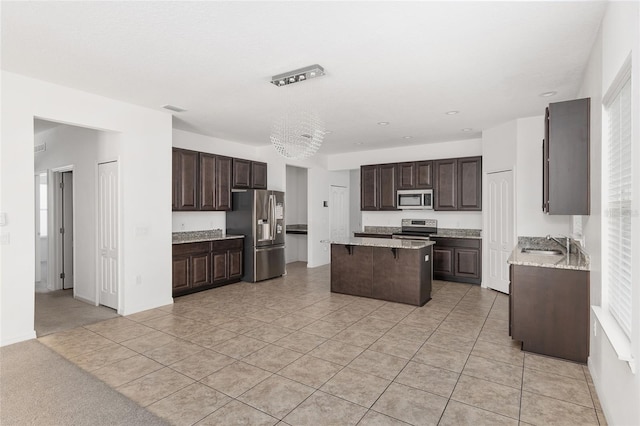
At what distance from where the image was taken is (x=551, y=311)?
327 centimetres

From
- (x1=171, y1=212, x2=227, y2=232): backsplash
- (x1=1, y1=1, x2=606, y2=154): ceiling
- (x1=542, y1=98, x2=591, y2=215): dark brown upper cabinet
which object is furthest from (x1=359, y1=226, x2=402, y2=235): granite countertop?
(x1=542, y1=98, x2=591, y2=215): dark brown upper cabinet

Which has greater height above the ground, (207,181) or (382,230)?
(207,181)

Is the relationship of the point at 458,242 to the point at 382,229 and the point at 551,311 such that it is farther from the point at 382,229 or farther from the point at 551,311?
the point at 551,311

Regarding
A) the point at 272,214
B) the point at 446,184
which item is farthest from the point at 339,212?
the point at 446,184

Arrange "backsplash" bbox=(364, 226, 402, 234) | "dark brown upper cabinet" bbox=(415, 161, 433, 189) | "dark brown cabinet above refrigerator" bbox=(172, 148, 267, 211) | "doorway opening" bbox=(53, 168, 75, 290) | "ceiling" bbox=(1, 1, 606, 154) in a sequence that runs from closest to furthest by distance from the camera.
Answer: "ceiling" bbox=(1, 1, 606, 154), "dark brown cabinet above refrigerator" bbox=(172, 148, 267, 211), "doorway opening" bbox=(53, 168, 75, 290), "dark brown upper cabinet" bbox=(415, 161, 433, 189), "backsplash" bbox=(364, 226, 402, 234)

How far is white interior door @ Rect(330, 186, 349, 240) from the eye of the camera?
8969 millimetres

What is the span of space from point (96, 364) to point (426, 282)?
415 centimetres

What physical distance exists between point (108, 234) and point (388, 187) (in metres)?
5.27

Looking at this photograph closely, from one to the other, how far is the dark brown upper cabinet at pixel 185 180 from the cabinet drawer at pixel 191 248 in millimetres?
604

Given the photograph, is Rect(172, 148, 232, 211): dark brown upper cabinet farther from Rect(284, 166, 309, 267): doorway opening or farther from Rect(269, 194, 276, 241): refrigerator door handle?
Rect(284, 166, 309, 267): doorway opening

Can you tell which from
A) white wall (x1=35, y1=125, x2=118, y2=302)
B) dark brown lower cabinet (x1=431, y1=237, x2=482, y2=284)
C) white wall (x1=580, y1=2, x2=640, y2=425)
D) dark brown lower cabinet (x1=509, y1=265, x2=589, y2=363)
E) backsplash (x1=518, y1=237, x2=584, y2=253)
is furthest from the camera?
dark brown lower cabinet (x1=431, y1=237, x2=482, y2=284)

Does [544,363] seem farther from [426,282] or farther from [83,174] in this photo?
[83,174]

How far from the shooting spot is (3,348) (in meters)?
3.50

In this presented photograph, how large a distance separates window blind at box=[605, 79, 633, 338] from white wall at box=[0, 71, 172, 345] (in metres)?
5.01
